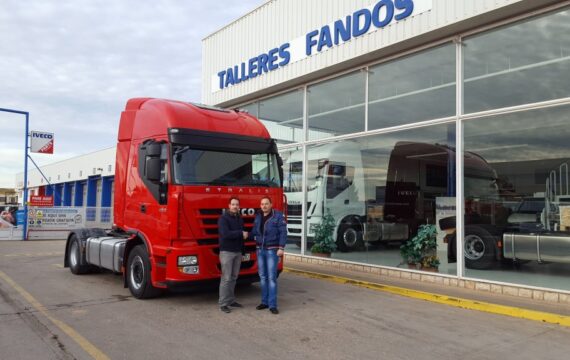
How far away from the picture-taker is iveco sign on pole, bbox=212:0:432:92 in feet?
31.1

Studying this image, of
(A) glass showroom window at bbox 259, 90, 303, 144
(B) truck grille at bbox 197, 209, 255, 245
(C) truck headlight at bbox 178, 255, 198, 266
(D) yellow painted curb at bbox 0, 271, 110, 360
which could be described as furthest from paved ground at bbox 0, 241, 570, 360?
(A) glass showroom window at bbox 259, 90, 303, 144

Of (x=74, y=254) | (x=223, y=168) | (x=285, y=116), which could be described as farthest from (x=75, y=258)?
(x=285, y=116)

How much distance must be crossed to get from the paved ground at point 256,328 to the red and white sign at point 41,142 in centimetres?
1443

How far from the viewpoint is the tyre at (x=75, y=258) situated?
9844 mm

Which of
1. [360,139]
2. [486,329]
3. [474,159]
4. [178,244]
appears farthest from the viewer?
[360,139]

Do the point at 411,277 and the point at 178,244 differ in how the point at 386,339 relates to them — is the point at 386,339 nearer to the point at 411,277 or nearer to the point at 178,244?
the point at 178,244

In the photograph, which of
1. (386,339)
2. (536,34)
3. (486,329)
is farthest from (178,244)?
(536,34)

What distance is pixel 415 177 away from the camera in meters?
→ 10.1

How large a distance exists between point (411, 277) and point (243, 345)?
536cm

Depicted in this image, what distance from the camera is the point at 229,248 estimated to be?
661 cm

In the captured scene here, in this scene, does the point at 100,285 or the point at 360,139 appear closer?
the point at 100,285

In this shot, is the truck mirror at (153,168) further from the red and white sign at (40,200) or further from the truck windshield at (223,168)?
the red and white sign at (40,200)

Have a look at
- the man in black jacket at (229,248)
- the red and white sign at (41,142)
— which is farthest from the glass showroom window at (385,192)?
the red and white sign at (41,142)

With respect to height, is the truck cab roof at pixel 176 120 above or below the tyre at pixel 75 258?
above
